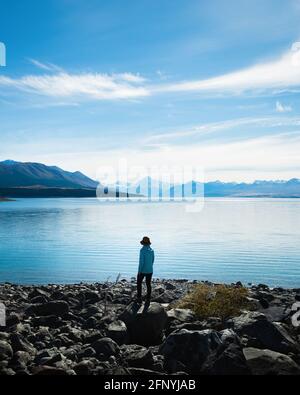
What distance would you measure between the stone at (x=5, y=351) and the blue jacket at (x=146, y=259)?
7.17 meters

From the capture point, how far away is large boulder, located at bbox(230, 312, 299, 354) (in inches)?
596

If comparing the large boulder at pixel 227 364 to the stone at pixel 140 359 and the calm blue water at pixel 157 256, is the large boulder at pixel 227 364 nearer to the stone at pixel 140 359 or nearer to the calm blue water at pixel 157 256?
the stone at pixel 140 359

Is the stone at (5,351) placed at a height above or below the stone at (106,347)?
above

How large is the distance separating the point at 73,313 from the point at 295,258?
40.5m

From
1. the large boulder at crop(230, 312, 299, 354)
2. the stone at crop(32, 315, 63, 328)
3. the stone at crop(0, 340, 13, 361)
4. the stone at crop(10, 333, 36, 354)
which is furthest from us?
the stone at crop(32, 315, 63, 328)

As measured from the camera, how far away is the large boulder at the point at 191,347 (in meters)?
14.3

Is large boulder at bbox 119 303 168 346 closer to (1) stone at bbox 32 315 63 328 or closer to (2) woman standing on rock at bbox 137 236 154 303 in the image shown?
(2) woman standing on rock at bbox 137 236 154 303

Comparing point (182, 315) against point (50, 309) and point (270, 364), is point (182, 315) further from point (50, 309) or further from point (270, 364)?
point (270, 364)

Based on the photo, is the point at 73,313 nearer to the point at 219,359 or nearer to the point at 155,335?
the point at 155,335

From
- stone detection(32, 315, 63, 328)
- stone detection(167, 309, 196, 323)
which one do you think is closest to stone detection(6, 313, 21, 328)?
stone detection(32, 315, 63, 328)

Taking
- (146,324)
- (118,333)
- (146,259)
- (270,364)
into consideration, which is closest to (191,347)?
(270,364)

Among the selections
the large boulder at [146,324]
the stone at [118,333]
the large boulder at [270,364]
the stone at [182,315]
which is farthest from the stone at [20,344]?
the large boulder at [270,364]

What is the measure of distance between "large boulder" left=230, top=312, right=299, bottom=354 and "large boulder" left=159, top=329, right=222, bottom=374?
1491mm
